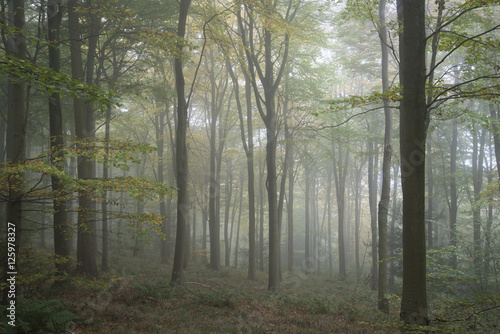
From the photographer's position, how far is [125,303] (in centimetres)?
777

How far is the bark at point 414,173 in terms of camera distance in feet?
14.8

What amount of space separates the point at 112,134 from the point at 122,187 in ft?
51.7

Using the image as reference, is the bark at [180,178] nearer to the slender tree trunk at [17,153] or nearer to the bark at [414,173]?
the slender tree trunk at [17,153]

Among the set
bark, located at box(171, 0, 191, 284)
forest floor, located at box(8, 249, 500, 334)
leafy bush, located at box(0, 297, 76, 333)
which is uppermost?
bark, located at box(171, 0, 191, 284)

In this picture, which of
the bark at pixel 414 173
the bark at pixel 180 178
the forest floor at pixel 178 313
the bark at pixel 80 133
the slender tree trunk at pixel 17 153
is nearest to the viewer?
the bark at pixel 414 173

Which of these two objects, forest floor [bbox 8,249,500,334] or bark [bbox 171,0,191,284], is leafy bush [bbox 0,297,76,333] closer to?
forest floor [bbox 8,249,500,334]

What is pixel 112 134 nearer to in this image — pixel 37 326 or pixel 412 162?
pixel 37 326

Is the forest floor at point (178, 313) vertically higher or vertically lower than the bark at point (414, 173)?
lower

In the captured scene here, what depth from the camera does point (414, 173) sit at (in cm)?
455

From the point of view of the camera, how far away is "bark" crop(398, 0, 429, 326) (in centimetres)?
451

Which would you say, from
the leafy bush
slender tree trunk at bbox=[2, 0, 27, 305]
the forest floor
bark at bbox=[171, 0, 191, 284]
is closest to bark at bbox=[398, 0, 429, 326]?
the forest floor

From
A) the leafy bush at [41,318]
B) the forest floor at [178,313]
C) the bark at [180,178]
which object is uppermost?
the bark at [180,178]

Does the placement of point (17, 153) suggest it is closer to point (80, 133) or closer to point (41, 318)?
point (41, 318)

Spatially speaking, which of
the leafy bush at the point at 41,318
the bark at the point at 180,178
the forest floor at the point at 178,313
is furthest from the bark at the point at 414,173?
the bark at the point at 180,178
